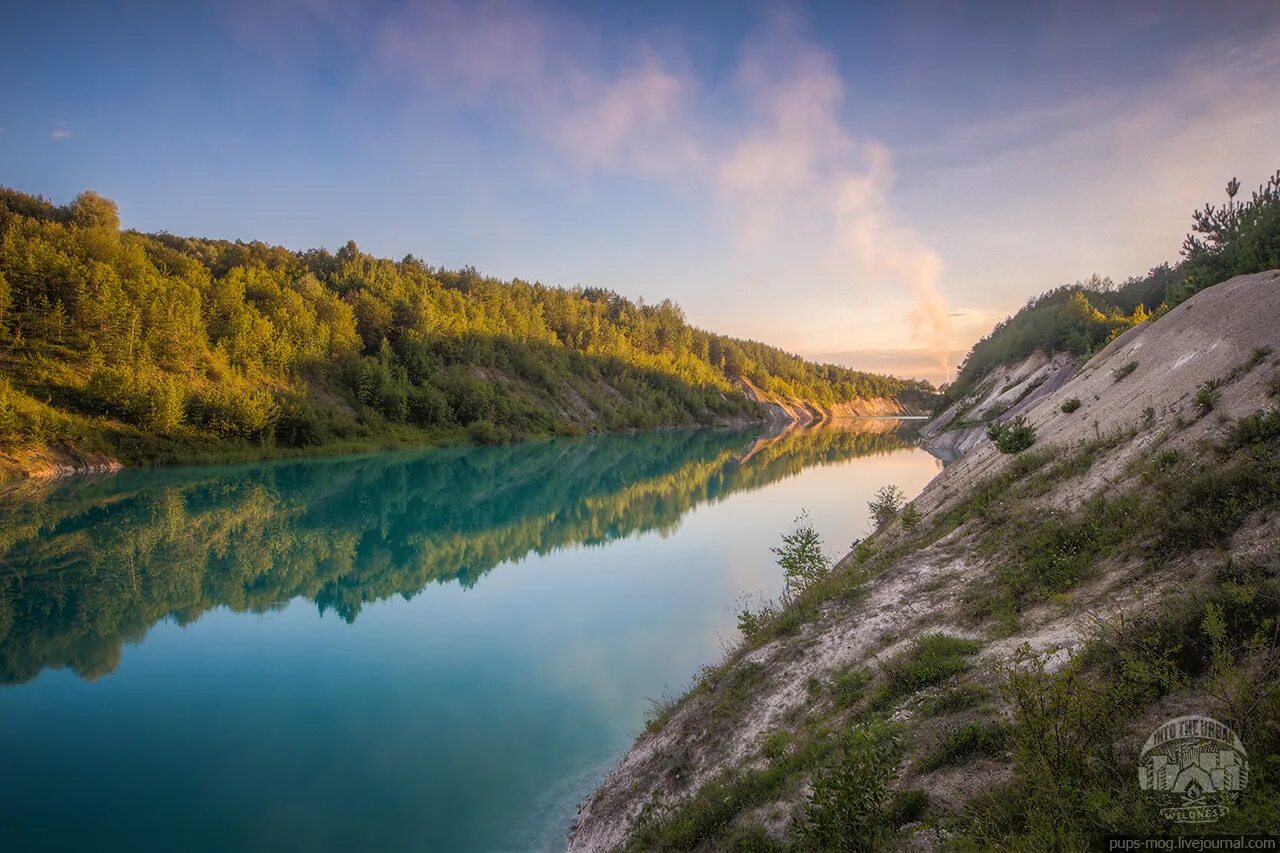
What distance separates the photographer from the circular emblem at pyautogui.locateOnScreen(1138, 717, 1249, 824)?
13.4 feet

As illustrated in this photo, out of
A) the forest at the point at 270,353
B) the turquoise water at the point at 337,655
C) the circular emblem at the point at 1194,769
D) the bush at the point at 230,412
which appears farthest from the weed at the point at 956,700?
the bush at the point at 230,412

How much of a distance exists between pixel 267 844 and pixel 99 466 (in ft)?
158

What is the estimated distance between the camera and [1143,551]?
846 cm

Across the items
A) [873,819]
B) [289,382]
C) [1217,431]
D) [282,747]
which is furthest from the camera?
[289,382]

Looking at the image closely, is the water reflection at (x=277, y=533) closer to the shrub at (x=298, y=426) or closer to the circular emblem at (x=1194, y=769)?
the shrub at (x=298, y=426)

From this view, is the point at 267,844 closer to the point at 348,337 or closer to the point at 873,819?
the point at 873,819

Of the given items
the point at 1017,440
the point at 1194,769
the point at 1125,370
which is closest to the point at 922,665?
the point at 1194,769

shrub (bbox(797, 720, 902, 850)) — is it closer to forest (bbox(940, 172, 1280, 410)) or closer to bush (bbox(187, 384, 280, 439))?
forest (bbox(940, 172, 1280, 410))

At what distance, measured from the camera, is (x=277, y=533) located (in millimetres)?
28188

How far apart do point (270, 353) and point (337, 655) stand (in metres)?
62.3

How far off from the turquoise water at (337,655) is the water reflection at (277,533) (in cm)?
16

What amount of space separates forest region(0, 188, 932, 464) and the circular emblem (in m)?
54.6

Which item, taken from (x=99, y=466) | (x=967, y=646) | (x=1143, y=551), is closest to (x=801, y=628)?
(x=967, y=646)

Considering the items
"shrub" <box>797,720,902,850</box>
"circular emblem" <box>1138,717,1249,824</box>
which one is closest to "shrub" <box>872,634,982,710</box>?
"shrub" <box>797,720,902,850</box>
